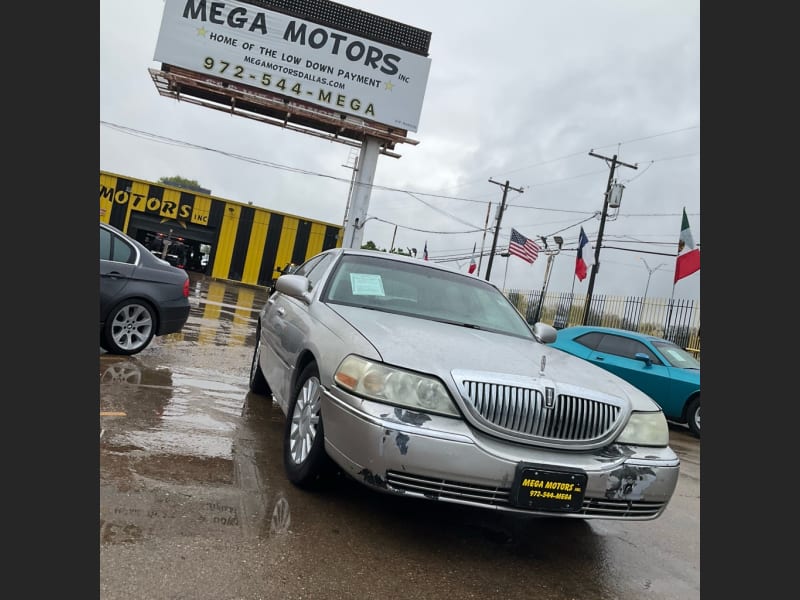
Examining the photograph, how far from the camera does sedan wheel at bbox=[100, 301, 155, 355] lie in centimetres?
696

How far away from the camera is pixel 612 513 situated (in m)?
3.04

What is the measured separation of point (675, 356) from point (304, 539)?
810 centimetres

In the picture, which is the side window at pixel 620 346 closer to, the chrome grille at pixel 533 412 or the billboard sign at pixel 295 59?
the chrome grille at pixel 533 412

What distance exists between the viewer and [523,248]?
27094 mm

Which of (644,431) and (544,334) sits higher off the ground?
(544,334)

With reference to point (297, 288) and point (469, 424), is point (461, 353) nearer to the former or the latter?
point (469, 424)

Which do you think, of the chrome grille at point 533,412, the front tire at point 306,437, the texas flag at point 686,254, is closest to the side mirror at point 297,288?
the front tire at point 306,437

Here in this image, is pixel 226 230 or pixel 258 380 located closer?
pixel 258 380

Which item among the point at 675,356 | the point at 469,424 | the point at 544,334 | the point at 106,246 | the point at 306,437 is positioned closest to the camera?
the point at 469,424

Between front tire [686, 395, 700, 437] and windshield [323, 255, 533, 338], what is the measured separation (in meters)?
5.30

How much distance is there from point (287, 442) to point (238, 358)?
4.58 meters

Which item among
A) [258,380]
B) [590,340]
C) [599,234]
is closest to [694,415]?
[590,340]

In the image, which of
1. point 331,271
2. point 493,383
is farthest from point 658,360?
point 493,383

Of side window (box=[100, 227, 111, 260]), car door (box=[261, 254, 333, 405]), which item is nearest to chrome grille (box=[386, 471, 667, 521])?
car door (box=[261, 254, 333, 405])
